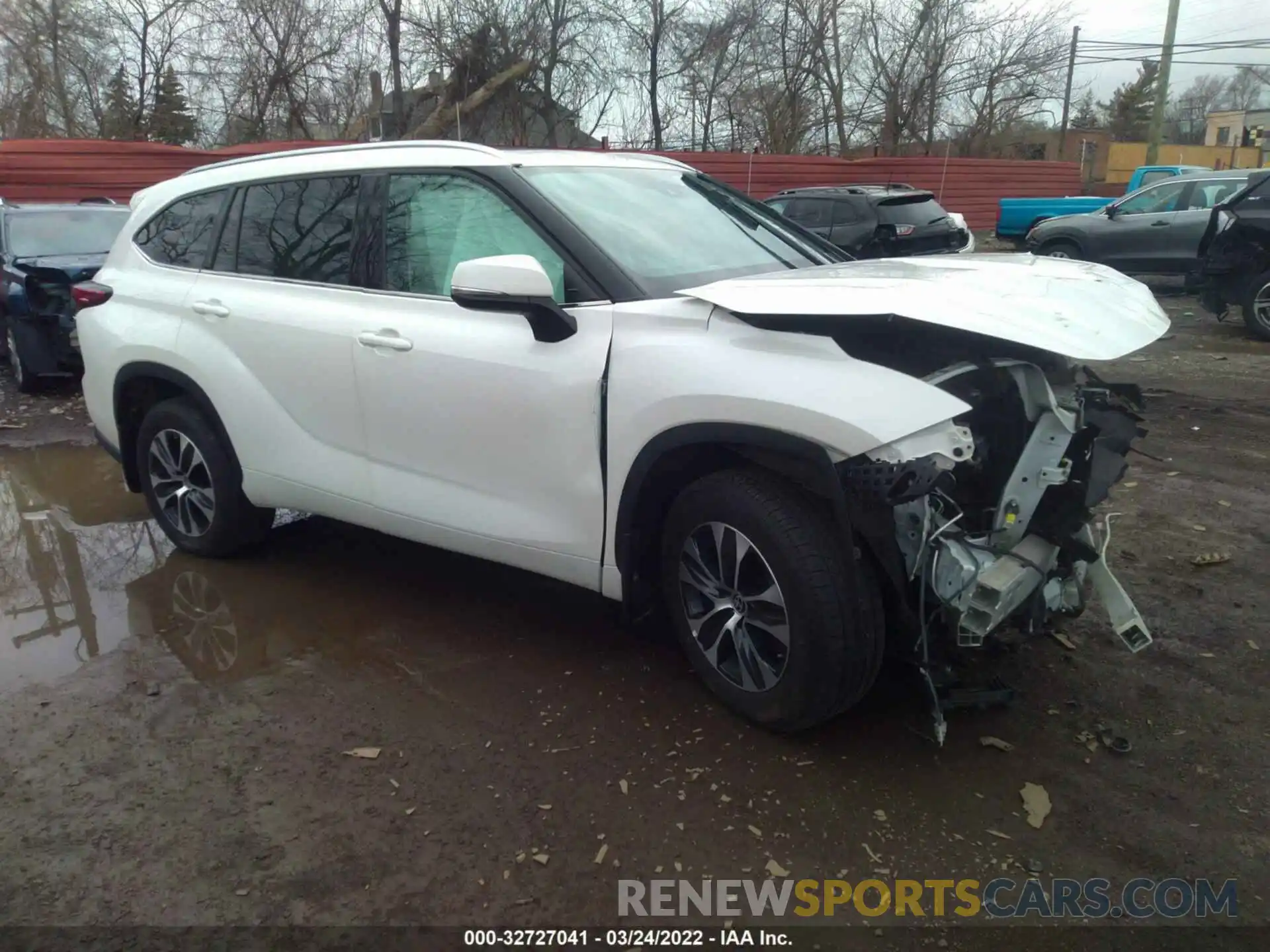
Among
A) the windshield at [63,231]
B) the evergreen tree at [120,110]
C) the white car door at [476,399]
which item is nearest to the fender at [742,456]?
the white car door at [476,399]

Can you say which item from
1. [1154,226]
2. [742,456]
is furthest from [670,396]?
[1154,226]

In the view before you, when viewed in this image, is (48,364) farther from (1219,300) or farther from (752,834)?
(1219,300)

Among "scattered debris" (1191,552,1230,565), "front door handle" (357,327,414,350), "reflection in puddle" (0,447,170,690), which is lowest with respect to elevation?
"reflection in puddle" (0,447,170,690)

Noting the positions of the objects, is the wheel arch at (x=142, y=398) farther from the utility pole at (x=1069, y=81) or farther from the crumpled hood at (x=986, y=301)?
the utility pole at (x=1069, y=81)

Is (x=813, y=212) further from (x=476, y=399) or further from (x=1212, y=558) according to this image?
(x=476, y=399)

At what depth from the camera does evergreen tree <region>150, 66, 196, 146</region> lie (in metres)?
26.0

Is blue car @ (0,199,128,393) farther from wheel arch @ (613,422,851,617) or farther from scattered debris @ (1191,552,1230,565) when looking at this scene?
scattered debris @ (1191,552,1230,565)

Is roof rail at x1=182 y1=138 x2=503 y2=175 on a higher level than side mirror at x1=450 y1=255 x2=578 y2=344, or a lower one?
higher

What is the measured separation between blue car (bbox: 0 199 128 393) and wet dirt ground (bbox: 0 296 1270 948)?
15.0 feet

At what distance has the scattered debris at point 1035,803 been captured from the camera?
A: 2.75 meters

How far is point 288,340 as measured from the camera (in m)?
3.99

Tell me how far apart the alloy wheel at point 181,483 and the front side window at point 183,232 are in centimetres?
83

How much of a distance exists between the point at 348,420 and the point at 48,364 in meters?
6.19

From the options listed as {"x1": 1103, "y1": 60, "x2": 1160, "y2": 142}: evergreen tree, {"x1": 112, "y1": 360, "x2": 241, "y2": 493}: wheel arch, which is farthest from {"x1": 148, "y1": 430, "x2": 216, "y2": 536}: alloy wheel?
{"x1": 1103, "y1": 60, "x2": 1160, "y2": 142}: evergreen tree
